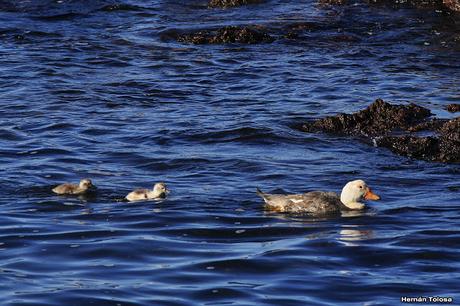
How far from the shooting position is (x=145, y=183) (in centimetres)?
1480

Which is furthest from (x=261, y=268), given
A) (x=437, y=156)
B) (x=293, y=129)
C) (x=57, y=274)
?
(x=293, y=129)

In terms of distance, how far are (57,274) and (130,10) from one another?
741 inches

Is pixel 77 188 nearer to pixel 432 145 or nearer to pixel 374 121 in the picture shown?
pixel 432 145

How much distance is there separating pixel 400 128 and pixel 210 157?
3215 millimetres

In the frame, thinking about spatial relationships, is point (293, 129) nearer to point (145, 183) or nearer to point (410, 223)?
point (145, 183)

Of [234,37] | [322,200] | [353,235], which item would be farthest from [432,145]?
[234,37]

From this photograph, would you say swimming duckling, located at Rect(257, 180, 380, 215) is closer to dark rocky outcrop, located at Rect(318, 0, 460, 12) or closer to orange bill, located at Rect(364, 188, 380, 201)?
orange bill, located at Rect(364, 188, 380, 201)

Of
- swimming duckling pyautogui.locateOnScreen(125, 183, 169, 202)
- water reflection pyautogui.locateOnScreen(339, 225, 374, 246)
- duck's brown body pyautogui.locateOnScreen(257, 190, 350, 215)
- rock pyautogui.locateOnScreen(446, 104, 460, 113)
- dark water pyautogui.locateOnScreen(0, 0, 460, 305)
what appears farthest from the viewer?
rock pyautogui.locateOnScreen(446, 104, 460, 113)

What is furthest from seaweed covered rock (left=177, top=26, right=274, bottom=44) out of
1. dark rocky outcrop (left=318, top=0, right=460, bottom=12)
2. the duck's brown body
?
the duck's brown body

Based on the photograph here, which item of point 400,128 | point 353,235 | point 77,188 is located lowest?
point 400,128

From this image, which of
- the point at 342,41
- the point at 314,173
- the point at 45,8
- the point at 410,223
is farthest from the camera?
the point at 45,8

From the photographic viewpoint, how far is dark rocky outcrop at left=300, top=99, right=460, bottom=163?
1609cm

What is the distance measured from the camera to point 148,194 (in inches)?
532

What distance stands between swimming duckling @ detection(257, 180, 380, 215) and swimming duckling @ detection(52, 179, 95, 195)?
2052mm
